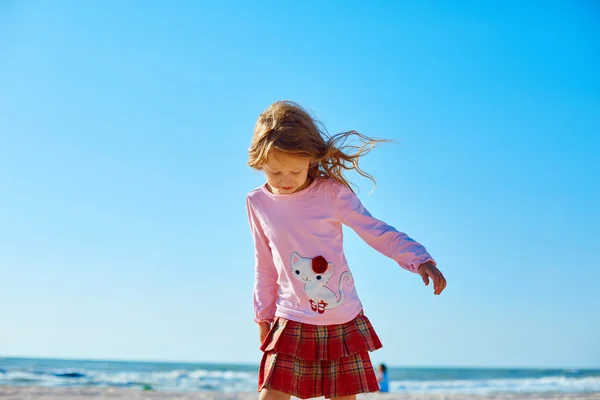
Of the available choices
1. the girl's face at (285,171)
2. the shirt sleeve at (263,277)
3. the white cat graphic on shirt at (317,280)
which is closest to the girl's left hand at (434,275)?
the white cat graphic on shirt at (317,280)

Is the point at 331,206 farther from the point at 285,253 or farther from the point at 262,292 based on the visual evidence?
the point at 262,292

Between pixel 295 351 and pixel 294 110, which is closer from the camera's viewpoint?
pixel 295 351

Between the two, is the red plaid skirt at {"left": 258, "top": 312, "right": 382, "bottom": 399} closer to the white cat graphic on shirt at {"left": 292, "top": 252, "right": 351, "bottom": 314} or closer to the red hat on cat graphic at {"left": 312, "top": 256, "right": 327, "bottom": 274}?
the white cat graphic on shirt at {"left": 292, "top": 252, "right": 351, "bottom": 314}

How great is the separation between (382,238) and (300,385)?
2.52 ft

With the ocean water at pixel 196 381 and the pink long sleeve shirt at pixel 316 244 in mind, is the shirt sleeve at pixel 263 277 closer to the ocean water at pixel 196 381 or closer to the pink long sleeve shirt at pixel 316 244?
the pink long sleeve shirt at pixel 316 244

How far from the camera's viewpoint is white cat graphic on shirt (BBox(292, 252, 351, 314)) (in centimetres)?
297

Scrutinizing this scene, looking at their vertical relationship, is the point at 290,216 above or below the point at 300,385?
above

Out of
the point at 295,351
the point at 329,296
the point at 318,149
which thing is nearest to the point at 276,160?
the point at 318,149

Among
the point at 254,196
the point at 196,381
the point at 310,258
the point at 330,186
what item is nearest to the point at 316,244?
the point at 310,258

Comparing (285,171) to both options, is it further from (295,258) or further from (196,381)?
(196,381)

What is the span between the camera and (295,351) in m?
2.89

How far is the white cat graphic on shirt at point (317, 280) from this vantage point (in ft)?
9.75

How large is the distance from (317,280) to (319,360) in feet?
1.20

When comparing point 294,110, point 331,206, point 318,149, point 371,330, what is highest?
point 294,110
